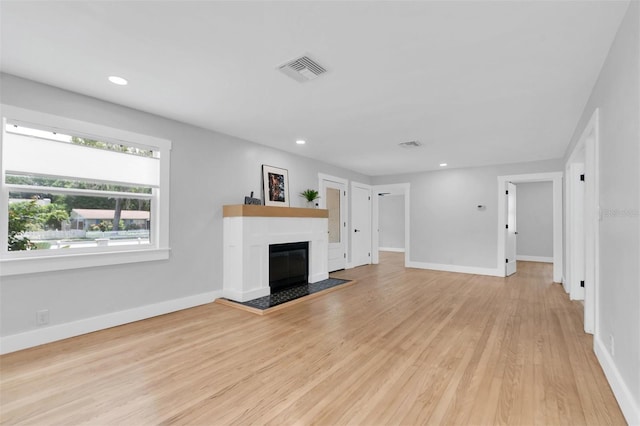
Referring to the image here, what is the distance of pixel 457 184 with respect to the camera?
265 inches

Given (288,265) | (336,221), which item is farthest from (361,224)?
(288,265)

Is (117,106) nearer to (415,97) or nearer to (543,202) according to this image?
(415,97)

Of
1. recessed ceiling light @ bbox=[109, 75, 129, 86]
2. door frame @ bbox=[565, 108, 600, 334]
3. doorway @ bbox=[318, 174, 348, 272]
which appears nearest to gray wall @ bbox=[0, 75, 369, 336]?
recessed ceiling light @ bbox=[109, 75, 129, 86]

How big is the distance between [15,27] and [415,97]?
3209 mm

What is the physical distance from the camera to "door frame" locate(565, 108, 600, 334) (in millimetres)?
2451

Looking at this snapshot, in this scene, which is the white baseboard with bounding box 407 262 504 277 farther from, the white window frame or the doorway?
the white window frame

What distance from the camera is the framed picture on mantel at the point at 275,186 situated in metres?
4.90

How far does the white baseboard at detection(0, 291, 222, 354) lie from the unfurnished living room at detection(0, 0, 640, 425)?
0.02 meters

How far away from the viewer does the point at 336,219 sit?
6.75 meters

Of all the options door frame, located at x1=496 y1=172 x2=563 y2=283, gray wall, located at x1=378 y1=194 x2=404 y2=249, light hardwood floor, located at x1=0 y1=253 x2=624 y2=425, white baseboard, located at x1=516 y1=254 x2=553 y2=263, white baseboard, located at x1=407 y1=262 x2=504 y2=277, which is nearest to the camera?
light hardwood floor, located at x1=0 y1=253 x2=624 y2=425

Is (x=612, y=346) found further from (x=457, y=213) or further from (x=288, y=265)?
(x=457, y=213)

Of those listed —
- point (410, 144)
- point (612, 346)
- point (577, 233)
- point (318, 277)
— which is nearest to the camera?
point (612, 346)

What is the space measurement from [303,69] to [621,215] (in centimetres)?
247

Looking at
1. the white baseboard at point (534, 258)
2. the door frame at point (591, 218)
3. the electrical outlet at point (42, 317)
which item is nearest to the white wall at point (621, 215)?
the door frame at point (591, 218)
